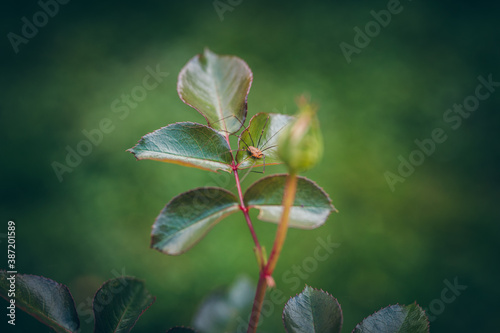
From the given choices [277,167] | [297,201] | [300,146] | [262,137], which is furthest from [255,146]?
[277,167]

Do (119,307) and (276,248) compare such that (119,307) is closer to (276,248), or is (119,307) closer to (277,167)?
(276,248)

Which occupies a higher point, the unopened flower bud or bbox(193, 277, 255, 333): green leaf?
the unopened flower bud

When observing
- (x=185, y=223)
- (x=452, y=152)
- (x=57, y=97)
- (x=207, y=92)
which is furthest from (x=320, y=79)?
(x=185, y=223)

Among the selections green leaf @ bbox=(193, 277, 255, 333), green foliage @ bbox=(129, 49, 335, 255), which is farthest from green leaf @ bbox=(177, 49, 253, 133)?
green leaf @ bbox=(193, 277, 255, 333)

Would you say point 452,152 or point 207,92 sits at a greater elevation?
point 207,92

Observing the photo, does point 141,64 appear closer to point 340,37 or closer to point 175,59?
point 175,59

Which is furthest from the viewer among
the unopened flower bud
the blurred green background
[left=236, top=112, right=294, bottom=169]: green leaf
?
the blurred green background

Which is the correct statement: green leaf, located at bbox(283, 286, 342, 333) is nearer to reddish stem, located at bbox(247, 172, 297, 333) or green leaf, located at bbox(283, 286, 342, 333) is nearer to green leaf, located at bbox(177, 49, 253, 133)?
reddish stem, located at bbox(247, 172, 297, 333)
